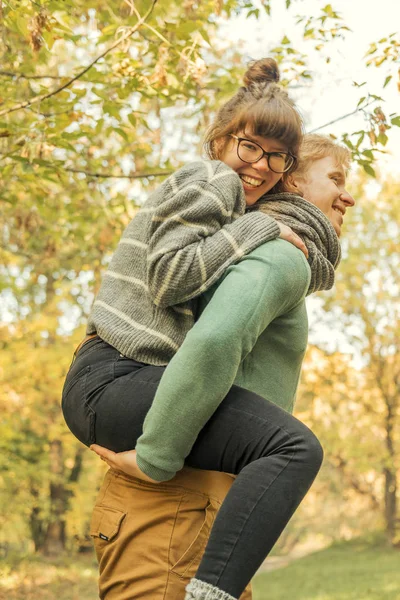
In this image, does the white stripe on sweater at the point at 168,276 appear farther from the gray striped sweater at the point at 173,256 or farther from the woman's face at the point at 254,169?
the woman's face at the point at 254,169

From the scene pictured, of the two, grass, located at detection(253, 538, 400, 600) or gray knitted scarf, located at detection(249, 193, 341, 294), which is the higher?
gray knitted scarf, located at detection(249, 193, 341, 294)

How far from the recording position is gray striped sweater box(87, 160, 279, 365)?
202cm

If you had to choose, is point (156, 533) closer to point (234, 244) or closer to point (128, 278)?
point (128, 278)

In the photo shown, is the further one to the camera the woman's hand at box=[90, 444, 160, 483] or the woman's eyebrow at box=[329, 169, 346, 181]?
the woman's eyebrow at box=[329, 169, 346, 181]

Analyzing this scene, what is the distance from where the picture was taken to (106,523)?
2.27 meters

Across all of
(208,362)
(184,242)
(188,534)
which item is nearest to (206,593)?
(188,534)

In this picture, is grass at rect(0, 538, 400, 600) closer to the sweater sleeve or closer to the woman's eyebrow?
the woman's eyebrow

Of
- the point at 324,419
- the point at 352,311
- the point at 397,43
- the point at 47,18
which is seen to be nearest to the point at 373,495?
the point at 324,419

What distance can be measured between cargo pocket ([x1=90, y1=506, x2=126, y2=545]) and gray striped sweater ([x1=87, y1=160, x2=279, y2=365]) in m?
0.52

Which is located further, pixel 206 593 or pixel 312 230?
pixel 312 230

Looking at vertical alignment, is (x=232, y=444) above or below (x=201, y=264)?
below

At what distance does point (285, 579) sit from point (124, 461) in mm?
14323

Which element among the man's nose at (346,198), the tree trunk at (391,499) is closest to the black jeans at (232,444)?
the man's nose at (346,198)

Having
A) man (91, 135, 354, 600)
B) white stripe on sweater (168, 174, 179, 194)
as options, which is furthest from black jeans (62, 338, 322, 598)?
white stripe on sweater (168, 174, 179, 194)
